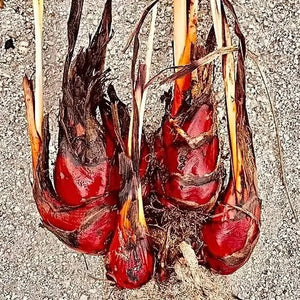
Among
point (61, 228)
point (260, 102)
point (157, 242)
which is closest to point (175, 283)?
point (157, 242)

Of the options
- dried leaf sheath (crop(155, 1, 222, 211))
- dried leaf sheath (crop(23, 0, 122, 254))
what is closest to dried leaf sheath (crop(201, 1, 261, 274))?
dried leaf sheath (crop(155, 1, 222, 211))

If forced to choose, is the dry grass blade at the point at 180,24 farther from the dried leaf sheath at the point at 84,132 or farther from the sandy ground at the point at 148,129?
the sandy ground at the point at 148,129

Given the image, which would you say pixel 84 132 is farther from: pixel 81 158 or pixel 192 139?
pixel 192 139

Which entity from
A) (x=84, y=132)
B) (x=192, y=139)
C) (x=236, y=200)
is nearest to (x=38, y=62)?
(x=84, y=132)

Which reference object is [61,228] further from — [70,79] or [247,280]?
[247,280]

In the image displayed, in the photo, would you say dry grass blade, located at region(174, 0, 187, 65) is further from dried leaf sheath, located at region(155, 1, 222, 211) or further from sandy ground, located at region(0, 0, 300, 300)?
sandy ground, located at region(0, 0, 300, 300)

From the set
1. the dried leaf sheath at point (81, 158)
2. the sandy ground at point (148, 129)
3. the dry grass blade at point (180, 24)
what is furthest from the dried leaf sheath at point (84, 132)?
the sandy ground at point (148, 129)
